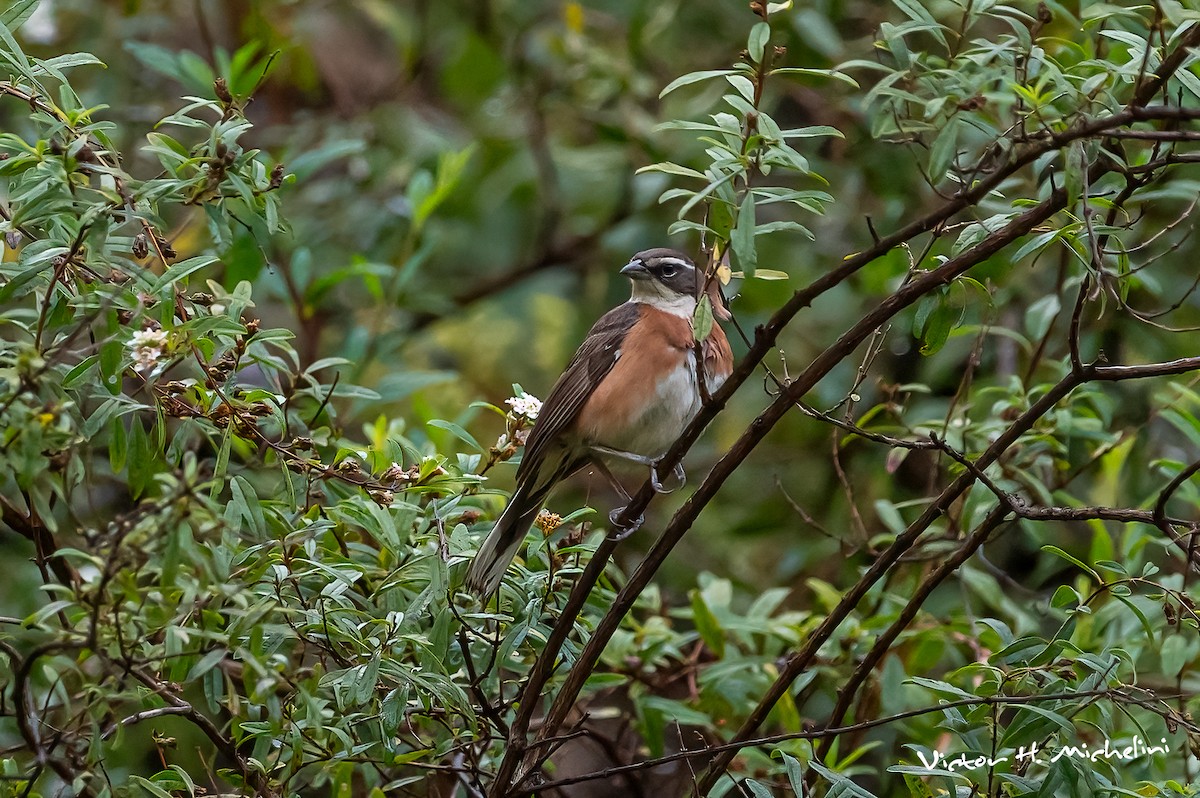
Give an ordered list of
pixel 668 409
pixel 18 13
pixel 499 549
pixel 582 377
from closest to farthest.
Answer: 1. pixel 18 13
2. pixel 499 549
3. pixel 668 409
4. pixel 582 377

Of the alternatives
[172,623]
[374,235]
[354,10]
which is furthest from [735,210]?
[354,10]

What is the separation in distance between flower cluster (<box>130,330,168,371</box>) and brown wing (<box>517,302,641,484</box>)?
1908mm

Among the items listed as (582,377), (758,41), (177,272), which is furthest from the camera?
(582,377)

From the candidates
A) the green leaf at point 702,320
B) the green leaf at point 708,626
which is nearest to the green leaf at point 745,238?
the green leaf at point 702,320

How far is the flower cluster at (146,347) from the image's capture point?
253 centimetres

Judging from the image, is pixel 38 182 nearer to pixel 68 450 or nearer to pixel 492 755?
pixel 68 450

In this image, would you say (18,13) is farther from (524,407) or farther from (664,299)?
(664,299)

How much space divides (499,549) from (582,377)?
1545mm

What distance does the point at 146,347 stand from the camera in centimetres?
254

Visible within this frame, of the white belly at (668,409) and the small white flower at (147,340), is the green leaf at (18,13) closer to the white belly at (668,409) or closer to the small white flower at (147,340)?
the small white flower at (147,340)

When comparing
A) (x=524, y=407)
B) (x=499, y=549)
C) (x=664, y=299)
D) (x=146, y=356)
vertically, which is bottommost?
(x=146, y=356)

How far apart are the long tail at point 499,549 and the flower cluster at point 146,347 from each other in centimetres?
101

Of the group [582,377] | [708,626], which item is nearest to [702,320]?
[708,626]

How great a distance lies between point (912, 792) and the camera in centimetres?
298
